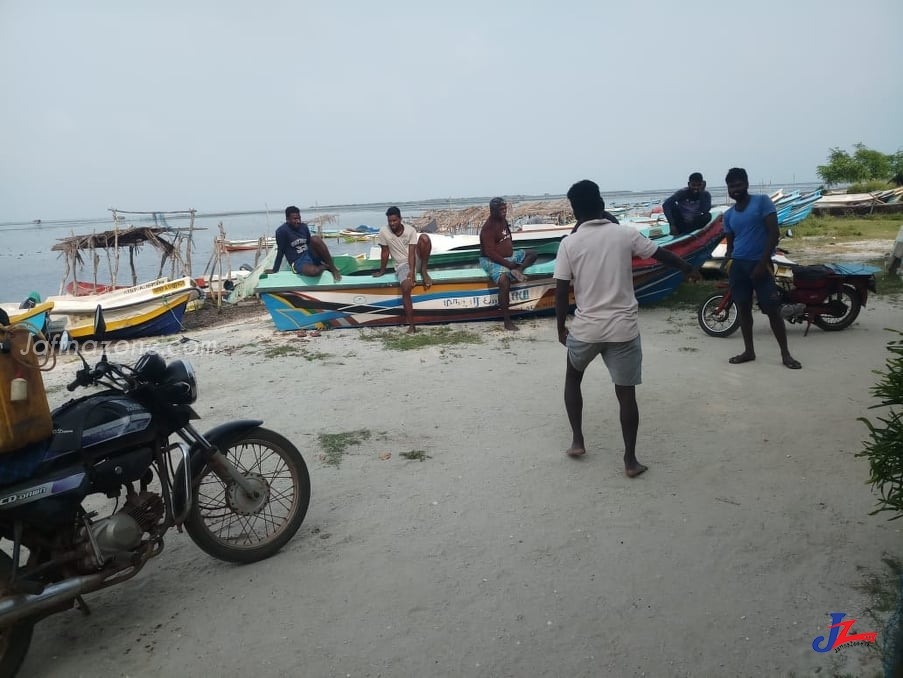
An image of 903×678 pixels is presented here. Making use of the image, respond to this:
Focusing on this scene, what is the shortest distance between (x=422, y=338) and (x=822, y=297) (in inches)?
181

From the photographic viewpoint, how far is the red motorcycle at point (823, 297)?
21.4ft

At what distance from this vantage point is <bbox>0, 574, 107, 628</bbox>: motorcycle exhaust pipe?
229 cm

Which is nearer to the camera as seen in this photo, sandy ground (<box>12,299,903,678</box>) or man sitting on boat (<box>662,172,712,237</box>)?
sandy ground (<box>12,299,903,678</box>)

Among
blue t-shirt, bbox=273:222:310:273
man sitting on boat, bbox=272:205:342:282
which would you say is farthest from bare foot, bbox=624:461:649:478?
blue t-shirt, bbox=273:222:310:273

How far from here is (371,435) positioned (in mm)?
4648

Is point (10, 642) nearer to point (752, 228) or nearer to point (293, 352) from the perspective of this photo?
point (293, 352)

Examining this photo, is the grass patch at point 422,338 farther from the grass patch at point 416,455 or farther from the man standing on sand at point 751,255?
the grass patch at point 416,455

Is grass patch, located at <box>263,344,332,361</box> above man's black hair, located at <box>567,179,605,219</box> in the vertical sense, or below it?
below

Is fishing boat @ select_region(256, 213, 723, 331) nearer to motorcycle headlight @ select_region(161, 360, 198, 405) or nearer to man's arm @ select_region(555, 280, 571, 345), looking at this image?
man's arm @ select_region(555, 280, 571, 345)

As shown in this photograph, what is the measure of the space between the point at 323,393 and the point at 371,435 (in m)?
1.24

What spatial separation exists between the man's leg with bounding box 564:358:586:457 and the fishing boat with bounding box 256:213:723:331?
4507 mm

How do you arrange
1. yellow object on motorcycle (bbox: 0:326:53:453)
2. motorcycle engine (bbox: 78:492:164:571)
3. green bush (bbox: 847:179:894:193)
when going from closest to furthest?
yellow object on motorcycle (bbox: 0:326:53:453)
motorcycle engine (bbox: 78:492:164:571)
green bush (bbox: 847:179:894:193)

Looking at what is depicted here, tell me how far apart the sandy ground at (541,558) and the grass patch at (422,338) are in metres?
2.26

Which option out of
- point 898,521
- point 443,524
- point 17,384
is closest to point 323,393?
point 443,524
